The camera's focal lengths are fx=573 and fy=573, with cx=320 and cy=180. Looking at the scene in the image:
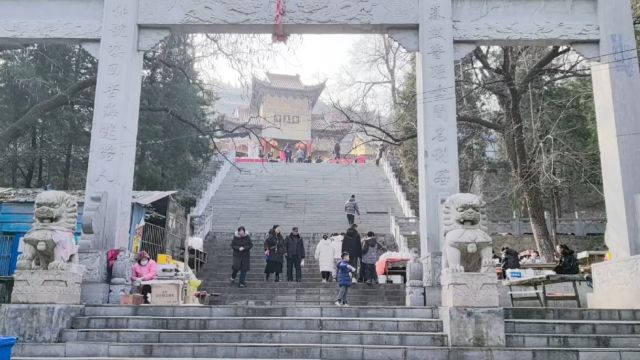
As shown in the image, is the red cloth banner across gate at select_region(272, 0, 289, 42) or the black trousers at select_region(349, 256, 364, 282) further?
the black trousers at select_region(349, 256, 364, 282)

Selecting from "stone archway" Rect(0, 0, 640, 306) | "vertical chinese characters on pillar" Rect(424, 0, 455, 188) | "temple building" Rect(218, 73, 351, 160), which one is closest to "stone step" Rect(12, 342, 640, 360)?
"stone archway" Rect(0, 0, 640, 306)

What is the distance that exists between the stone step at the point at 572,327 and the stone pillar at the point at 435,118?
77.3 inches

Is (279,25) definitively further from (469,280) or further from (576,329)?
(576,329)

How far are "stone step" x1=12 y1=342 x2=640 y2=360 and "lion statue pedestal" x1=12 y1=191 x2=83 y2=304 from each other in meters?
0.69

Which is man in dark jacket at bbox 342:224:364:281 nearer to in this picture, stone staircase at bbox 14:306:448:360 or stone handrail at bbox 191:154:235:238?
stone handrail at bbox 191:154:235:238

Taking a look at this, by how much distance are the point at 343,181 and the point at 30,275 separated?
1571cm

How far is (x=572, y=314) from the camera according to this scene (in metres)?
6.82

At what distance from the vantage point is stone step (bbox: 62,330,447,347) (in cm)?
604

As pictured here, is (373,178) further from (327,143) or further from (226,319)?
(327,143)

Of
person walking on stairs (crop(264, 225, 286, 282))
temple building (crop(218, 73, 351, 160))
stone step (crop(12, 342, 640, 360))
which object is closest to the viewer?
stone step (crop(12, 342, 640, 360))

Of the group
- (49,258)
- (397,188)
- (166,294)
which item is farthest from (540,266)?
(397,188)

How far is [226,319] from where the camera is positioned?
21.3 feet

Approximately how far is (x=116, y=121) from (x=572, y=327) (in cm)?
687

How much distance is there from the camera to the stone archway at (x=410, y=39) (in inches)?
336
